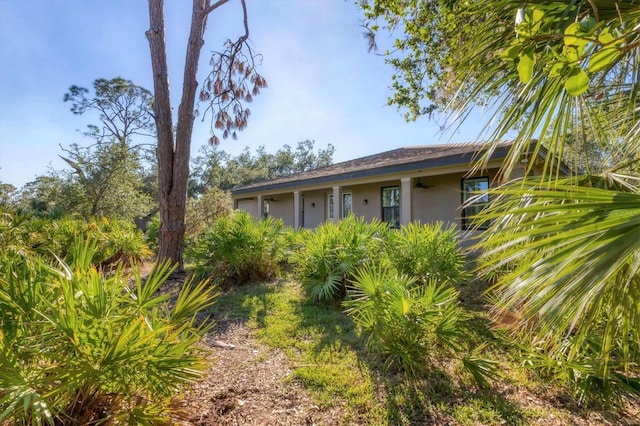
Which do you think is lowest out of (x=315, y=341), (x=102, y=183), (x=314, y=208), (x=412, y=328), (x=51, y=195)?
(x=315, y=341)

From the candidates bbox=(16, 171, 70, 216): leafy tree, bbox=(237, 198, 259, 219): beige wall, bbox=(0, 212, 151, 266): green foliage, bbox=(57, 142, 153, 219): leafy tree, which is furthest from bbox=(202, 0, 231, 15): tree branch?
bbox=(16, 171, 70, 216): leafy tree

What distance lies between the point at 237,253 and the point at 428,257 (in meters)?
4.09

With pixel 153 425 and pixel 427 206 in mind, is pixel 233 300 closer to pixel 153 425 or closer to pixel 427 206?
pixel 153 425

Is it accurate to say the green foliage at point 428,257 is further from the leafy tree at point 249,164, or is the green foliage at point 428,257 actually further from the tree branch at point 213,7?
the leafy tree at point 249,164

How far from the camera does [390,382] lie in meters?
3.17

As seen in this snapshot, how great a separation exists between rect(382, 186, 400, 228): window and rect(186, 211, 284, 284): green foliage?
20.7 ft

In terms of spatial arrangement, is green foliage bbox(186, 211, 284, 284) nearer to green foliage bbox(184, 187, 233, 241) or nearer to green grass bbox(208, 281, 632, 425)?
green grass bbox(208, 281, 632, 425)

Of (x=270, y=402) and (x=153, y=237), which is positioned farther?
(x=153, y=237)

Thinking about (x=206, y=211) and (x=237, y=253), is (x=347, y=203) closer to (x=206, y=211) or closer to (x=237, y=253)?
(x=206, y=211)

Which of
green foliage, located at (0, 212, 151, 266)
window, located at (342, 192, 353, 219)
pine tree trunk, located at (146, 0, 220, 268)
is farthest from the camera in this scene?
window, located at (342, 192, 353, 219)

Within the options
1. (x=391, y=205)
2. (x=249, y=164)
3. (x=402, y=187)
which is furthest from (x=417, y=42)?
(x=249, y=164)

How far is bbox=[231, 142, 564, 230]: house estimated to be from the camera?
9.02 metres

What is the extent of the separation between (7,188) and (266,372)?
40089 mm

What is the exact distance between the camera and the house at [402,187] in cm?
902
